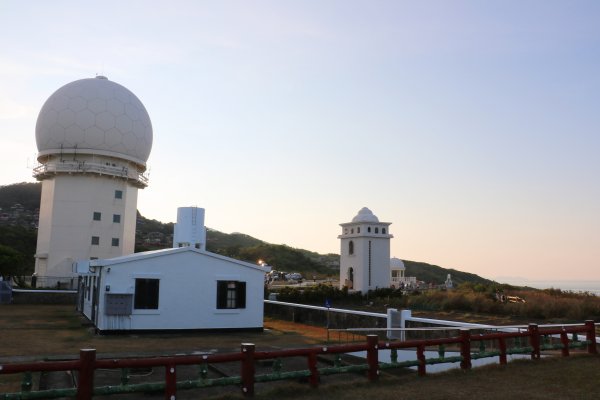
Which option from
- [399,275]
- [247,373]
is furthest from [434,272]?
[247,373]

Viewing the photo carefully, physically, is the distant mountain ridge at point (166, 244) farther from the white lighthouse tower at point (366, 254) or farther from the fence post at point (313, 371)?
the fence post at point (313, 371)

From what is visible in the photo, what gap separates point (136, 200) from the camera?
3991 centimetres

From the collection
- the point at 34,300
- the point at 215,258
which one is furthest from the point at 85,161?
the point at 215,258

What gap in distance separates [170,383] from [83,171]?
3089 cm

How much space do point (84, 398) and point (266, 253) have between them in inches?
3194

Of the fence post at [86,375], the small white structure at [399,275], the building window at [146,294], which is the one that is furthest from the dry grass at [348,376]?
the small white structure at [399,275]

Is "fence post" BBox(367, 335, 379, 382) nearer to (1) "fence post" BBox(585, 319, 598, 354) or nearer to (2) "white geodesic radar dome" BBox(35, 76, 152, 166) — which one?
(1) "fence post" BBox(585, 319, 598, 354)

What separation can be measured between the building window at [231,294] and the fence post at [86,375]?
41.8ft

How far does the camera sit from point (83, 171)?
35250 millimetres

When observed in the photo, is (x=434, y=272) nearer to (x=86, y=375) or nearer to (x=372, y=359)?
(x=372, y=359)

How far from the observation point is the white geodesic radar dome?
1394 inches

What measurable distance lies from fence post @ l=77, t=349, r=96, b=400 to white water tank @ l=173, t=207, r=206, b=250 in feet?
51.4

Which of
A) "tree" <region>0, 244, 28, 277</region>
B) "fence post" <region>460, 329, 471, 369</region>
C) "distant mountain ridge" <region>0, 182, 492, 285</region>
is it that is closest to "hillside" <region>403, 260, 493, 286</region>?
"distant mountain ridge" <region>0, 182, 492, 285</region>

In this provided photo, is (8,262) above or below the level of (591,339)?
above
